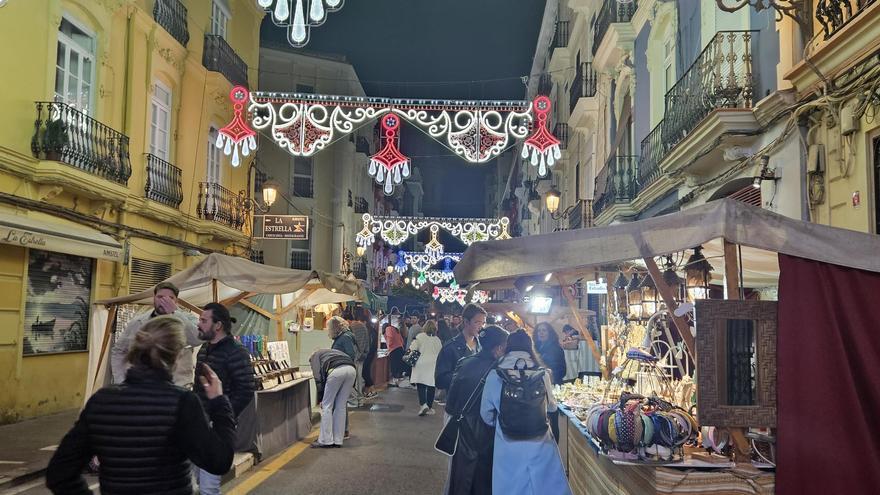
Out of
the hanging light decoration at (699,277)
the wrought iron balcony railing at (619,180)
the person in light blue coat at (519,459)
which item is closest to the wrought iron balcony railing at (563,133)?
the wrought iron balcony railing at (619,180)

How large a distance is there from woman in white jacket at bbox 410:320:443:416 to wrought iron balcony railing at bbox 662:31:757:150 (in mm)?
6311

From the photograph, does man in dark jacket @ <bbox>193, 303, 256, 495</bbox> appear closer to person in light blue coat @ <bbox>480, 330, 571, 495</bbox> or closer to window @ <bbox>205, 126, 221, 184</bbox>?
person in light blue coat @ <bbox>480, 330, 571, 495</bbox>

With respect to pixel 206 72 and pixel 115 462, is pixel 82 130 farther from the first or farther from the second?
pixel 115 462

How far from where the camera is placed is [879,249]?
14.2 ft

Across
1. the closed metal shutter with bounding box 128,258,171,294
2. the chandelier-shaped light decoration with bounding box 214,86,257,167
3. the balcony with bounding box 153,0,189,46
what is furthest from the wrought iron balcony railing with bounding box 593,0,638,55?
the closed metal shutter with bounding box 128,258,171,294

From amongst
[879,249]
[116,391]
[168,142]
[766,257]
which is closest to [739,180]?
[766,257]

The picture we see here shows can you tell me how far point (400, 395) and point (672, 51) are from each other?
10.1m

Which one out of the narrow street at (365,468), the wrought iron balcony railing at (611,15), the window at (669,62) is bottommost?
the narrow street at (365,468)

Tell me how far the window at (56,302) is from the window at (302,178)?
68.2ft

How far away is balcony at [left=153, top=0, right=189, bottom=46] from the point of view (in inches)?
686

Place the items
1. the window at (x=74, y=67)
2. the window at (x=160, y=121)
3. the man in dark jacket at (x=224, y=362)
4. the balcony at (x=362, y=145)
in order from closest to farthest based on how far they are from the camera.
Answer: the man in dark jacket at (x=224, y=362) → the window at (x=74, y=67) → the window at (x=160, y=121) → the balcony at (x=362, y=145)

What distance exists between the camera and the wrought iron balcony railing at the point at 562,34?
2908cm

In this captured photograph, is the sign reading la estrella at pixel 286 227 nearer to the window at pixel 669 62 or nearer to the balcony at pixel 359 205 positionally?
the window at pixel 669 62

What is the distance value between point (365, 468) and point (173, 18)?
44.5ft
